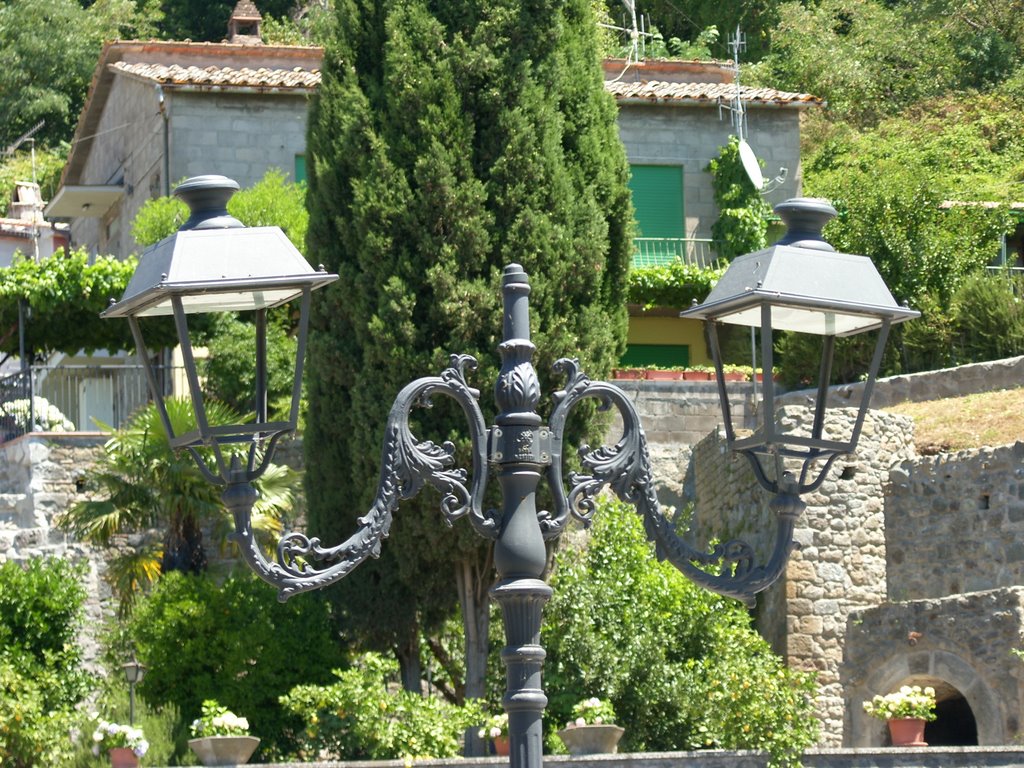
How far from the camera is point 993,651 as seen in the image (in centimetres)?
1789

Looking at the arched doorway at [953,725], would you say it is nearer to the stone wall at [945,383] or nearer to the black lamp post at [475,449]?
the stone wall at [945,383]

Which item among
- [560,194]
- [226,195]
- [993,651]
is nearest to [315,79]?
[560,194]

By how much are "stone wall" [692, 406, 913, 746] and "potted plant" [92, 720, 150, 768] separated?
6879mm

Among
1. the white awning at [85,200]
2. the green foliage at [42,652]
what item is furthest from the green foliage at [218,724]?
the white awning at [85,200]

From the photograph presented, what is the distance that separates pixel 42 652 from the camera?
59.3ft

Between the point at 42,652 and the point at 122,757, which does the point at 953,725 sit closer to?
the point at 122,757

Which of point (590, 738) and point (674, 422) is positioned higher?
point (674, 422)

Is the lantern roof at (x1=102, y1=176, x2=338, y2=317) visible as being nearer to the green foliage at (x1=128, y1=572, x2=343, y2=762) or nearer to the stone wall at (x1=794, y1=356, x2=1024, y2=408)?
the green foliage at (x1=128, y1=572, x2=343, y2=762)

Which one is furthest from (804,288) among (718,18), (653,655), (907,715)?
(718,18)

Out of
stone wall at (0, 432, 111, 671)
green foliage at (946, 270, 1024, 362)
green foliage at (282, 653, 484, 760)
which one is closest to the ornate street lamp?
green foliage at (282, 653, 484, 760)

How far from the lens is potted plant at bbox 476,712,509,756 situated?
16.6 m

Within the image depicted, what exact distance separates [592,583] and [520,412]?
1192cm

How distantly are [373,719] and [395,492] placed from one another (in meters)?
10.5

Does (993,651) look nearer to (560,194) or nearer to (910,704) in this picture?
(910,704)
